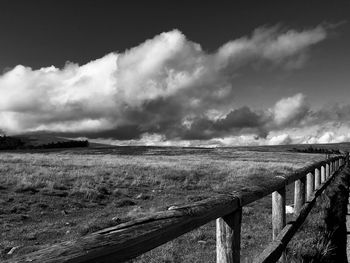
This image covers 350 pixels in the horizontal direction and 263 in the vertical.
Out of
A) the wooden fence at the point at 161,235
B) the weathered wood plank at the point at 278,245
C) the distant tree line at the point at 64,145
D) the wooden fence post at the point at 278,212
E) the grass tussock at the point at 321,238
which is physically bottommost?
the grass tussock at the point at 321,238

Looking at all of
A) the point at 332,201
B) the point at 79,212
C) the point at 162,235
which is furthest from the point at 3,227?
the point at 162,235

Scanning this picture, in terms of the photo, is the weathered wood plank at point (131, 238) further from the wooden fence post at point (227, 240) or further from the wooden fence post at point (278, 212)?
the wooden fence post at point (278, 212)

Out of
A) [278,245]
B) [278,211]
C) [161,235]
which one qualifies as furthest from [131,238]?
[278,211]

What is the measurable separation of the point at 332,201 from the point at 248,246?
Answer: 109 inches

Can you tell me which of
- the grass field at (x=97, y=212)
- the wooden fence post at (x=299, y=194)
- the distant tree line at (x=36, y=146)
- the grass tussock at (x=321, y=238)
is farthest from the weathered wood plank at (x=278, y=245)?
the distant tree line at (x=36, y=146)

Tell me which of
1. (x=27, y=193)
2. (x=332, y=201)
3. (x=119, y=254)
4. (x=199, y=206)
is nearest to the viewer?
(x=119, y=254)

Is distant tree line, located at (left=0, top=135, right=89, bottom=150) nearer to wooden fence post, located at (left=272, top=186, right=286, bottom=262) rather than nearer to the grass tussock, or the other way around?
the grass tussock

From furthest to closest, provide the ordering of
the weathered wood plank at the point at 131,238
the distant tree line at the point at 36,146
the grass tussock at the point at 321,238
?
the distant tree line at the point at 36,146
the grass tussock at the point at 321,238
the weathered wood plank at the point at 131,238

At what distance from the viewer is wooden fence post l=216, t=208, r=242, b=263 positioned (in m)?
3.20

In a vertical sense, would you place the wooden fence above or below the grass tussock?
above

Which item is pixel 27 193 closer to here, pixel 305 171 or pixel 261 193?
pixel 305 171

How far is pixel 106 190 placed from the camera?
690 inches

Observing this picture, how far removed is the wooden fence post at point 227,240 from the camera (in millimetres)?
3201

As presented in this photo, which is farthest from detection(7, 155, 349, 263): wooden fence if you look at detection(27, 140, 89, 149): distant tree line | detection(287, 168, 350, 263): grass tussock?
detection(27, 140, 89, 149): distant tree line
